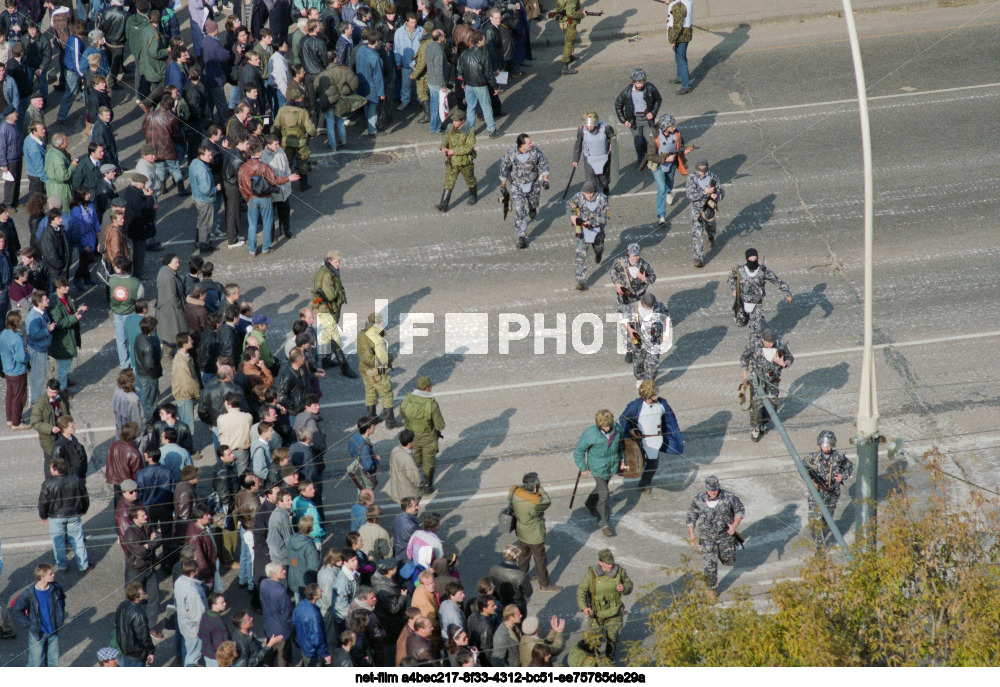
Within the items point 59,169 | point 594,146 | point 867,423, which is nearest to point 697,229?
point 594,146

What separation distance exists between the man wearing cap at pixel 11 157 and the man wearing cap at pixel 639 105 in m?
9.45

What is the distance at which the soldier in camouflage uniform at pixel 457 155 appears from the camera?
21594mm

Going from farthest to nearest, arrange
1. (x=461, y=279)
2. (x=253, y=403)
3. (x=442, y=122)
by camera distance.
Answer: (x=442, y=122)
(x=461, y=279)
(x=253, y=403)

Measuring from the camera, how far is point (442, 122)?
79.4 feet

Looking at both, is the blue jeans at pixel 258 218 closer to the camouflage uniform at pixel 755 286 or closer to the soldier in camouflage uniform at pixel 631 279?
the soldier in camouflage uniform at pixel 631 279

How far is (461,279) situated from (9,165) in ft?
24.4

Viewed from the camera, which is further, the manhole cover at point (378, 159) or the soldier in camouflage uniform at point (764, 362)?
the manhole cover at point (378, 159)

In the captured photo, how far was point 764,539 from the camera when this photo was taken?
16.2 meters

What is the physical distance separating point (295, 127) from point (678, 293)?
6.58m

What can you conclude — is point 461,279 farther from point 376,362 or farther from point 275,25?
point 275,25

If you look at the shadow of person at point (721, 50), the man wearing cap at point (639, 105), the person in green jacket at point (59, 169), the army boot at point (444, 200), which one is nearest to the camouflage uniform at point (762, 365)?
the man wearing cap at point (639, 105)

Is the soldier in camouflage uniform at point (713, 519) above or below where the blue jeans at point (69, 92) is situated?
below

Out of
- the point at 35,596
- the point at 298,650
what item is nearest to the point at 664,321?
the point at 298,650

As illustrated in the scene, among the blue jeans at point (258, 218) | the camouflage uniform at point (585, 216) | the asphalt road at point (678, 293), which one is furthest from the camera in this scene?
the blue jeans at point (258, 218)
